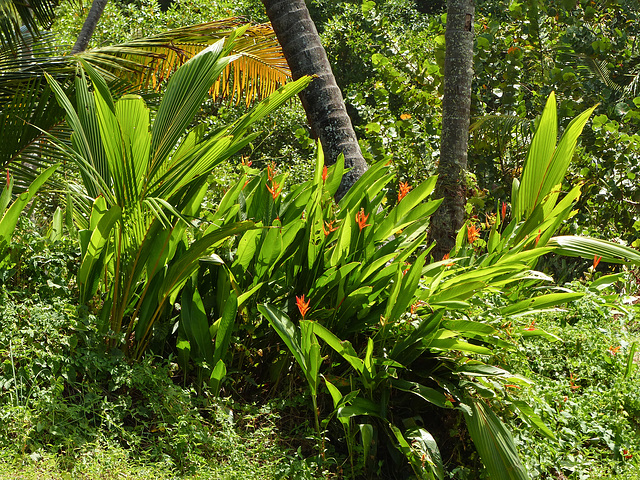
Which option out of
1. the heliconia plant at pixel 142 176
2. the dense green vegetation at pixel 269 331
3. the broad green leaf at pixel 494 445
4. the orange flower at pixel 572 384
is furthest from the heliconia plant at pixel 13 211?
the orange flower at pixel 572 384

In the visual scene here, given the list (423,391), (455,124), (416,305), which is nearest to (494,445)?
(423,391)

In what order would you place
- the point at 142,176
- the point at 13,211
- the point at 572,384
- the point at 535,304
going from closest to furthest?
the point at 142,176 < the point at 13,211 < the point at 535,304 < the point at 572,384

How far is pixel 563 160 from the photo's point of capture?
139 inches

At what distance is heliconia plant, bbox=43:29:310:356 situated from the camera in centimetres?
236

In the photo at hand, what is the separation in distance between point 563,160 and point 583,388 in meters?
1.27

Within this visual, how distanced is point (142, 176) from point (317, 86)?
5.85 feet

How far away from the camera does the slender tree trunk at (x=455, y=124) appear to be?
4.52 metres

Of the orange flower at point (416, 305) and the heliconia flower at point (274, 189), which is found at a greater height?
the heliconia flower at point (274, 189)

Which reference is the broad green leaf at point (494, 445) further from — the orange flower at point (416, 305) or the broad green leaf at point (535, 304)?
the broad green leaf at point (535, 304)

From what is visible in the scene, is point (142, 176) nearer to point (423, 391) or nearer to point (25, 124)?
point (423, 391)

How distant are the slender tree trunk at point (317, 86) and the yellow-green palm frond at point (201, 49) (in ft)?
3.64

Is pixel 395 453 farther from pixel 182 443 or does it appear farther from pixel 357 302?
pixel 182 443

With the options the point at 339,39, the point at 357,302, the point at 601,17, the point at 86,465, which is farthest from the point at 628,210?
the point at 339,39

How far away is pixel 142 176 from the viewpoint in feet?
8.07
